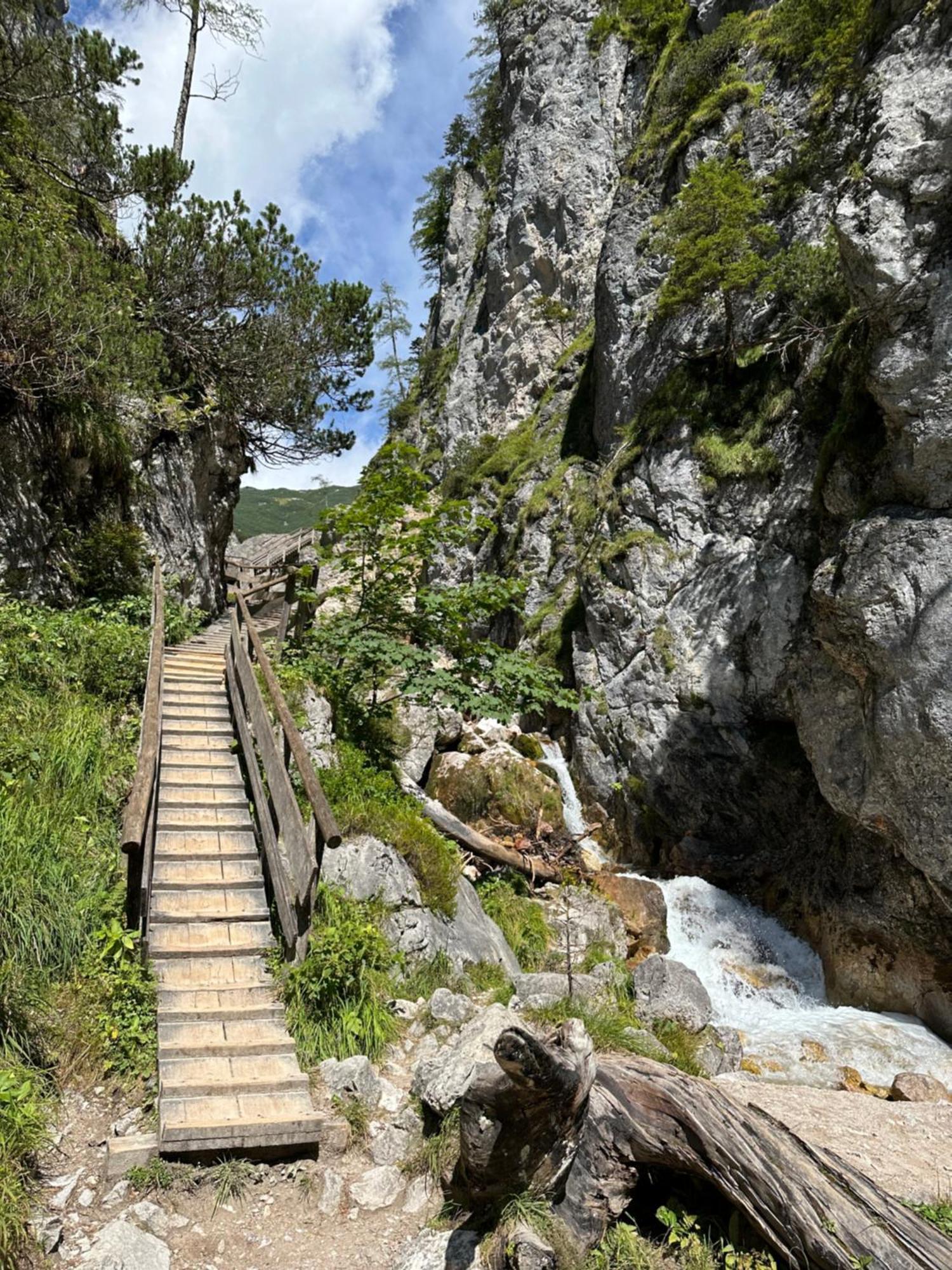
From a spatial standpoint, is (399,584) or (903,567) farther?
(399,584)

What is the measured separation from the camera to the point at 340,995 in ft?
18.0

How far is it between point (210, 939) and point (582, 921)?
19.2 ft

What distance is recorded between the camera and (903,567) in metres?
9.41

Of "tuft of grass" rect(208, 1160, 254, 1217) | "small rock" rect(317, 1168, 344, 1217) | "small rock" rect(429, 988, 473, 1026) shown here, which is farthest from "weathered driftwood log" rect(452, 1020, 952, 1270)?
"small rock" rect(429, 988, 473, 1026)

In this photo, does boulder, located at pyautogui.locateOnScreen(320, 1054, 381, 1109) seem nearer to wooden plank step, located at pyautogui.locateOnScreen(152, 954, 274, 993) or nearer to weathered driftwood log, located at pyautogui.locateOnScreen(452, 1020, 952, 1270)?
wooden plank step, located at pyautogui.locateOnScreen(152, 954, 274, 993)

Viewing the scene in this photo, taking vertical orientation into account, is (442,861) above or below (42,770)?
below

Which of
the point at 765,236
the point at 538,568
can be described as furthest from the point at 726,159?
the point at 538,568

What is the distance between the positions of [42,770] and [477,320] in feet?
108

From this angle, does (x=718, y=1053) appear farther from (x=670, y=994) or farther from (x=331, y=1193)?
(x=331, y=1193)

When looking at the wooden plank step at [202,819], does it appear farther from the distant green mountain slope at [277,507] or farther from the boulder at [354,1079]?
the distant green mountain slope at [277,507]

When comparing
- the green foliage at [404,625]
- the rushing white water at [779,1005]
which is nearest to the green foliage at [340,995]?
the green foliage at [404,625]

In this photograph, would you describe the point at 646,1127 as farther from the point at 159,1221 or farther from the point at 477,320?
the point at 477,320

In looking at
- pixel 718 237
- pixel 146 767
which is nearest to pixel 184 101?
pixel 718 237

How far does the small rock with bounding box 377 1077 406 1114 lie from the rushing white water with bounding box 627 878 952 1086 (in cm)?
536
